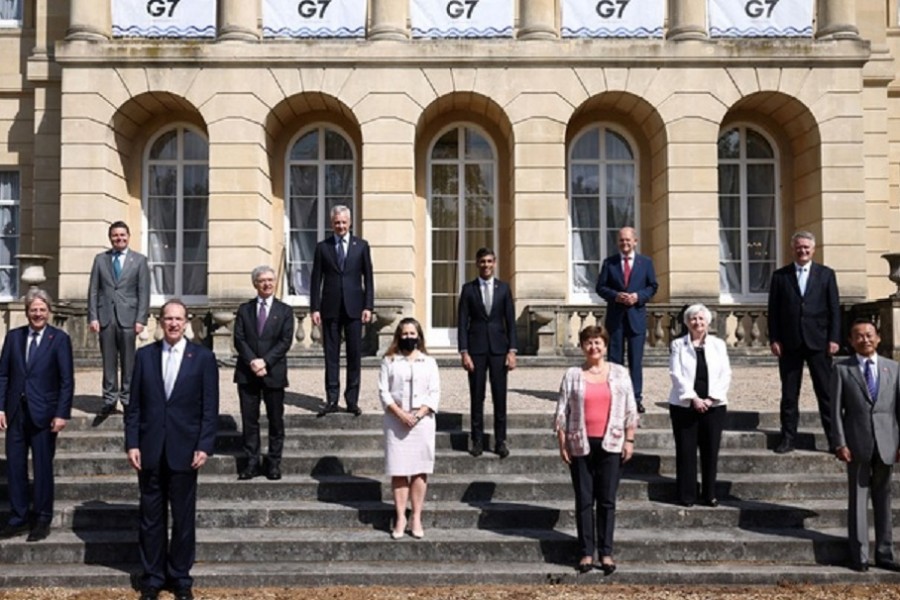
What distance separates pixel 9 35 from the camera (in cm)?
1827

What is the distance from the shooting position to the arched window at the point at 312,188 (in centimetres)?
1783

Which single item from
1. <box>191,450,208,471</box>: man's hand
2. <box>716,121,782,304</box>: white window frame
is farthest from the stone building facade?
<box>191,450,208,471</box>: man's hand

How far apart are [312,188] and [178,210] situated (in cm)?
272

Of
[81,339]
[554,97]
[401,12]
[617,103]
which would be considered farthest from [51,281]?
[617,103]

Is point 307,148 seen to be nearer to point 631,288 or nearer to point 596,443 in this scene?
point 631,288

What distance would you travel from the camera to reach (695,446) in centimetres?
751

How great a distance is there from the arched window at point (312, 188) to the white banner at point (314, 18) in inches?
76.5

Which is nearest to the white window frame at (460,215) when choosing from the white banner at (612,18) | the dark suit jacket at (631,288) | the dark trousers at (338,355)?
the white banner at (612,18)

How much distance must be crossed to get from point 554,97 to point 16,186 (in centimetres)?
1116

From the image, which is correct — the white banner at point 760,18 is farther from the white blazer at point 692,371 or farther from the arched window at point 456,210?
the white blazer at point 692,371

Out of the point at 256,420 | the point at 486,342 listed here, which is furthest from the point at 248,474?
the point at 486,342

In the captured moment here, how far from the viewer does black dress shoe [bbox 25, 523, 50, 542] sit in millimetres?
6965

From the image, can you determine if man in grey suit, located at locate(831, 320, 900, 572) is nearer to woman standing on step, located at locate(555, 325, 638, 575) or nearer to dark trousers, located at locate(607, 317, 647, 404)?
woman standing on step, located at locate(555, 325, 638, 575)

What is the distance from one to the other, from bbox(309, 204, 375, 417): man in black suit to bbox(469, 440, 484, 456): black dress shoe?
140cm
